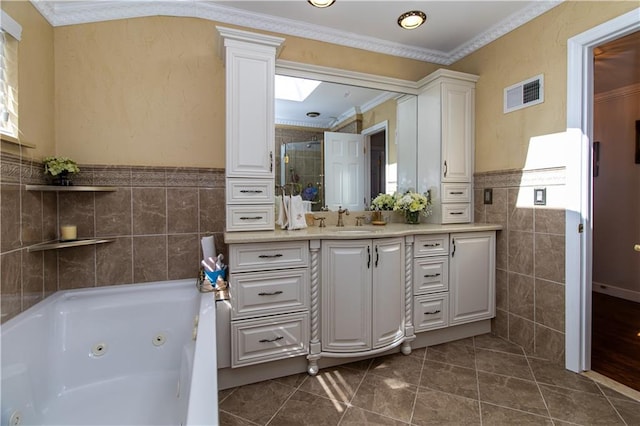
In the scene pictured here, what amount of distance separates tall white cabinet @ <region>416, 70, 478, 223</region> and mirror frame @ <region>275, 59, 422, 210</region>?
0.55ft

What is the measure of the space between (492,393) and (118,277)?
248cm

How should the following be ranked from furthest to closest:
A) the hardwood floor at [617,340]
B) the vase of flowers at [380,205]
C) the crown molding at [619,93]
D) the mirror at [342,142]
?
the crown molding at [619,93]
the vase of flowers at [380,205]
the mirror at [342,142]
the hardwood floor at [617,340]

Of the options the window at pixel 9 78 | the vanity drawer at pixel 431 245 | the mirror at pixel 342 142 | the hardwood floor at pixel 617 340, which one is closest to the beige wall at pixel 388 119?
the mirror at pixel 342 142

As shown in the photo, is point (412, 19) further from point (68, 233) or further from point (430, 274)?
point (68, 233)

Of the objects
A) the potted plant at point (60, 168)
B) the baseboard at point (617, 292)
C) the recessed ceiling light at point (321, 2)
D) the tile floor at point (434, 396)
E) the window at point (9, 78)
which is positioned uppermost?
the recessed ceiling light at point (321, 2)

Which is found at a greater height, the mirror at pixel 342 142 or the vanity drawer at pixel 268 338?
the mirror at pixel 342 142

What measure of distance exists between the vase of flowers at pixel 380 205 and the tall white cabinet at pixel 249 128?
103cm

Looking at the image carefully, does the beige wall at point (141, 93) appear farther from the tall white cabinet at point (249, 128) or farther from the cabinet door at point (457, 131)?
the cabinet door at point (457, 131)

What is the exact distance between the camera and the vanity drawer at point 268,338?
190 centimetres

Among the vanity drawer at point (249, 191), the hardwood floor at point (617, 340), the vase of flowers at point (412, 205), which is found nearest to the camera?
the hardwood floor at point (617, 340)

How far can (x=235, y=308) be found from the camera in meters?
1.90

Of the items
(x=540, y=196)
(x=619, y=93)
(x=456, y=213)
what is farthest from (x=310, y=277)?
(x=619, y=93)

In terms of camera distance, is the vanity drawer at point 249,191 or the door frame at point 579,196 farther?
the vanity drawer at point 249,191

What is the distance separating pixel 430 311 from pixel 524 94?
178 centimetres
